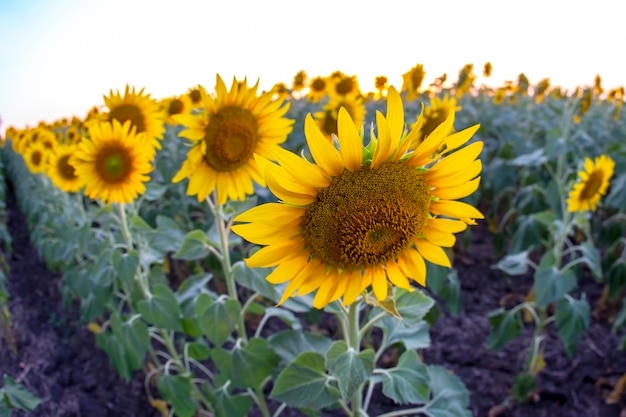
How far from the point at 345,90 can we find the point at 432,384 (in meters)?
4.64

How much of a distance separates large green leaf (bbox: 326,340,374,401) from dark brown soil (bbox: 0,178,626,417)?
165 cm

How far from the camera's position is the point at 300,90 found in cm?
796

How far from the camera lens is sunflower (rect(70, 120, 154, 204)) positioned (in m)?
2.50

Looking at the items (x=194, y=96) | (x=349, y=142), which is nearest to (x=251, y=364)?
(x=349, y=142)

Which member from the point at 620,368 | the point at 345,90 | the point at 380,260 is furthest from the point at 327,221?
the point at 345,90

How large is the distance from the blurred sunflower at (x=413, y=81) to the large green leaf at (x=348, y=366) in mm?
2887

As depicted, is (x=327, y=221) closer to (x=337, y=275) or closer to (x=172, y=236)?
(x=337, y=275)

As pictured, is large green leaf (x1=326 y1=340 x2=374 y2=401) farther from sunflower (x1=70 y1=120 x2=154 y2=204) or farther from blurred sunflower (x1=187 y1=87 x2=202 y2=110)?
blurred sunflower (x1=187 y1=87 x2=202 y2=110)

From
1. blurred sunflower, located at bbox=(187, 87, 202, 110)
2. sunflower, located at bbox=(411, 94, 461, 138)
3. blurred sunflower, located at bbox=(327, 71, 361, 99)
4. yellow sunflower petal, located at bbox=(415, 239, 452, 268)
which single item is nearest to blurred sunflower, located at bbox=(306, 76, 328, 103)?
blurred sunflower, located at bbox=(327, 71, 361, 99)

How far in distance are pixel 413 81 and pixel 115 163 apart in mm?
2910

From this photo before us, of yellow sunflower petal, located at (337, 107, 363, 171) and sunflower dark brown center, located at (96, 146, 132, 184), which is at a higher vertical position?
sunflower dark brown center, located at (96, 146, 132, 184)

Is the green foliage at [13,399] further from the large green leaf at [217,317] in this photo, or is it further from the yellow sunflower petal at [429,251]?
the yellow sunflower petal at [429,251]

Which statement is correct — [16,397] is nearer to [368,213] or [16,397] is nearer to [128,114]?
[368,213]

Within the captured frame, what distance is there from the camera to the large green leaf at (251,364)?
1937 millimetres
